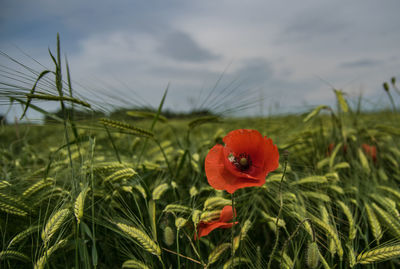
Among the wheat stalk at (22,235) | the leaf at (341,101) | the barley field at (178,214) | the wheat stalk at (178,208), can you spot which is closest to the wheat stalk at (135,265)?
the barley field at (178,214)

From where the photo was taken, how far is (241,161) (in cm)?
75

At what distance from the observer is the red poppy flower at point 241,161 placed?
2.21 feet

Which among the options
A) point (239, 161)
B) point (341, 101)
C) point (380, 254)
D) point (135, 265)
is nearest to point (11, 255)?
point (135, 265)

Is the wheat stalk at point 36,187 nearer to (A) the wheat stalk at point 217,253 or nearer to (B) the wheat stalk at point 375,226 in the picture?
(A) the wheat stalk at point 217,253

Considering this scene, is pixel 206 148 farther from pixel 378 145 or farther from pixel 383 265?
pixel 378 145

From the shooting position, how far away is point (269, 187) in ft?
3.39

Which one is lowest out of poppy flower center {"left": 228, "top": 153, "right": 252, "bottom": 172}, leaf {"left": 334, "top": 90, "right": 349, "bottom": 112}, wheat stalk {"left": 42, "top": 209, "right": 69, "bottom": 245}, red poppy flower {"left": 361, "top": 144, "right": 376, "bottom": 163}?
wheat stalk {"left": 42, "top": 209, "right": 69, "bottom": 245}

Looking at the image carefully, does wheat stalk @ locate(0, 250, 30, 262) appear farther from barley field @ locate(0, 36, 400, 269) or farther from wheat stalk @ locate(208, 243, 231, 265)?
wheat stalk @ locate(208, 243, 231, 265)

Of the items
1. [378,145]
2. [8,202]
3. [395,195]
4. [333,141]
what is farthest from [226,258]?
[378,145]

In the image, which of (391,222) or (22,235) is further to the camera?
(391,222)

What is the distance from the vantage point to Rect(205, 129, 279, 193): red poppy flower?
0.67m

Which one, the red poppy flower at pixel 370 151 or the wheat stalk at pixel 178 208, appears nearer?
the wheat stalk at pixel 178 208

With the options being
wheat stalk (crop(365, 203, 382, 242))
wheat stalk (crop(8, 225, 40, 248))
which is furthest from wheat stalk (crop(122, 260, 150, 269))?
wheat stalk (crop(365, 203, 382, 242))

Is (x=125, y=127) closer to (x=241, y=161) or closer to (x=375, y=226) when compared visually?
(x=241, y=161)
